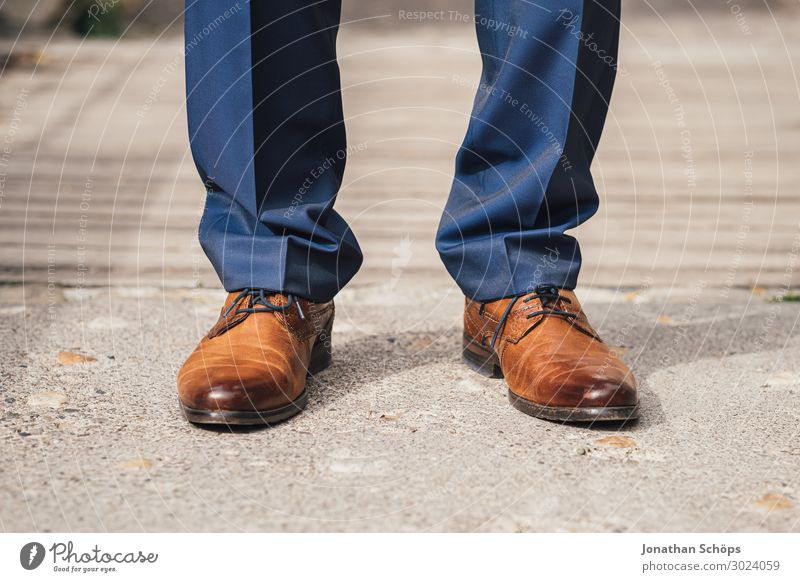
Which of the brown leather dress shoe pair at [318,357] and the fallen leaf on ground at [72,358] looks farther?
the fallen leaf on ground at [72,358]

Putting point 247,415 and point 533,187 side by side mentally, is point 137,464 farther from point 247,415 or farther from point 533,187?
point 533,187

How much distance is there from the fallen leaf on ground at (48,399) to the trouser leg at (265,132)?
1.01 feet

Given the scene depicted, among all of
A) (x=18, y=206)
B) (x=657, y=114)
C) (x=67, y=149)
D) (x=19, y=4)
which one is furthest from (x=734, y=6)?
(x=18, y=206)

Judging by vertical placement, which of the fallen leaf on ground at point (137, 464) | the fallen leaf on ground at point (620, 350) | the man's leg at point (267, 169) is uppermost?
the man's leg at point (267, 169)

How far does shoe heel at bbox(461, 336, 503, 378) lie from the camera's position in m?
1.50

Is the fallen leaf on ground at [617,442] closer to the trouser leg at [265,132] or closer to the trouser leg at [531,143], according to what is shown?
the trouser leg at [531,143]

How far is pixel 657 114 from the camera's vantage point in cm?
462

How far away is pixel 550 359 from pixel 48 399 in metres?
0.76

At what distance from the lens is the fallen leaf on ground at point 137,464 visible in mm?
1126

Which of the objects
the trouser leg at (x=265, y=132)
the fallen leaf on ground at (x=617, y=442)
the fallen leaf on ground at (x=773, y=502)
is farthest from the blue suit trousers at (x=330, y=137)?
the fallen leaf on ground at (x=773, y=502)

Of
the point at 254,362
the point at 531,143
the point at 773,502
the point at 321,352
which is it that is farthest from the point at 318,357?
the point at 773,502

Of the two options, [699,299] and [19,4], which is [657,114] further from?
[19,4]

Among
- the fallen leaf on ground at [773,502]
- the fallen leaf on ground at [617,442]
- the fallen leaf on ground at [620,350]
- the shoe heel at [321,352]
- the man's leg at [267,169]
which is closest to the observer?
the fallen leaf on ground at [773,502]

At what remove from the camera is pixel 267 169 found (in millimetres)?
1362
